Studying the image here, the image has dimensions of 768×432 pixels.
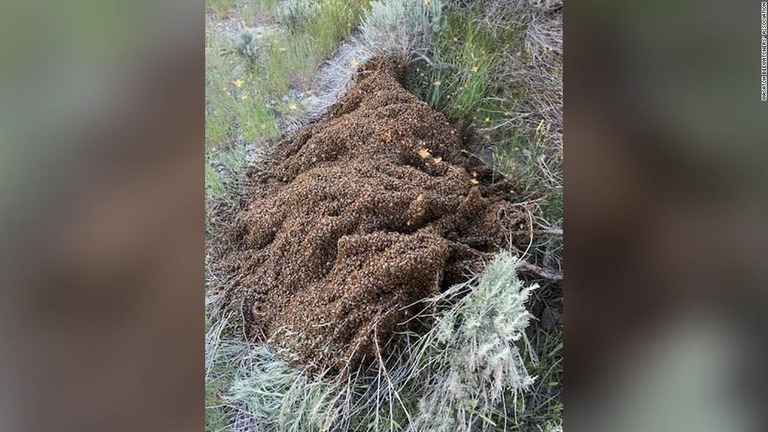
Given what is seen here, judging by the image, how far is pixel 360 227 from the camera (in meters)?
1.27

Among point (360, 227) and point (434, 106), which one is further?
point (434, 106)

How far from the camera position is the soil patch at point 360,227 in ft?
4.05

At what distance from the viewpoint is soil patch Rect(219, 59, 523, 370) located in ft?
4.05

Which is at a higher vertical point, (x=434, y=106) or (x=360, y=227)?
(x=434, y=106)

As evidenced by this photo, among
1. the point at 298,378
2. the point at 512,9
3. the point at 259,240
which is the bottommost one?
the point at 298,378

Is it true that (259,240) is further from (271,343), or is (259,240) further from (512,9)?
(512,9)
